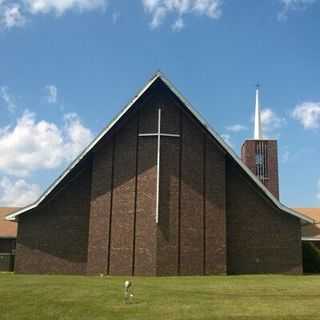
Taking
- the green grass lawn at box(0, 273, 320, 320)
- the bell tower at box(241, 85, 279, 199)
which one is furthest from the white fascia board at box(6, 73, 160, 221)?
the bell tower at box(241, 85, 279, 199)

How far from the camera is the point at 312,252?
3228cm

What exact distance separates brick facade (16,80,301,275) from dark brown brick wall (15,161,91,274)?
0.05 meters

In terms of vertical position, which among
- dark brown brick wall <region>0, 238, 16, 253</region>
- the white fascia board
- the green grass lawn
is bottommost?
the green grass lawn

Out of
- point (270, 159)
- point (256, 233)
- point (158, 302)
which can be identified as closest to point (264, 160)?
point (270, 159)

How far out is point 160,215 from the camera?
86.6 ft

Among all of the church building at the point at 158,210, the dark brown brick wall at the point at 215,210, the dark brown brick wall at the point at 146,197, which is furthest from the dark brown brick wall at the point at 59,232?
the dark brown brick wall at the point at 215,210

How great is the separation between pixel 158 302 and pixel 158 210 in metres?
12.2

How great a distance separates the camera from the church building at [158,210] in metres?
26.5

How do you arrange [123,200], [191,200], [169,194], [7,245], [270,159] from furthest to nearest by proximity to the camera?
1. [270,159]
2. [7,245]
3. [123,200]
4. [191,200]
5. [169,194]

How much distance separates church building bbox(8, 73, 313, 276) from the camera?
87.1 feet

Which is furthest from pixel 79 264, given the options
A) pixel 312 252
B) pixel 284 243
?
pixel 312 252

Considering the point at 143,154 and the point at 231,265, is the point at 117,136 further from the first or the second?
the point at 231,265

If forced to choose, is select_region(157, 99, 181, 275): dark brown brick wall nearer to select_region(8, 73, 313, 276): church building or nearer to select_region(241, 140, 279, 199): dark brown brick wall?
→ select_region(8, 73, 313, 276): church building

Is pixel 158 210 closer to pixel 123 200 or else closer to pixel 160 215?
pixel 160 215
